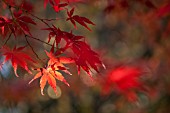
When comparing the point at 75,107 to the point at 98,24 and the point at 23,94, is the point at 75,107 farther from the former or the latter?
the point at 98,24

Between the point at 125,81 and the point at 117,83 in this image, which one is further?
the point at 117,83

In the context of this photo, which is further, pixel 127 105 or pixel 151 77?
pixel 127 105

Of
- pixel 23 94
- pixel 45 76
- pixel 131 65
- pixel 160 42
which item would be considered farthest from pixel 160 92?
pixel 45 76

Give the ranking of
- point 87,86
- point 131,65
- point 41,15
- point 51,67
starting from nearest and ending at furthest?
1. point 51,67
2. point 131,65
3. point 87,86
4. point 41,15

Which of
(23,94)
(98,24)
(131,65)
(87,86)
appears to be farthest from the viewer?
(98,24)

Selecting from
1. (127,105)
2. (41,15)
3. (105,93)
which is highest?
(41,15)

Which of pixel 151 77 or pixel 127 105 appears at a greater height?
pixel 151 77

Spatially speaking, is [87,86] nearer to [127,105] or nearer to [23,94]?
[127,105]
